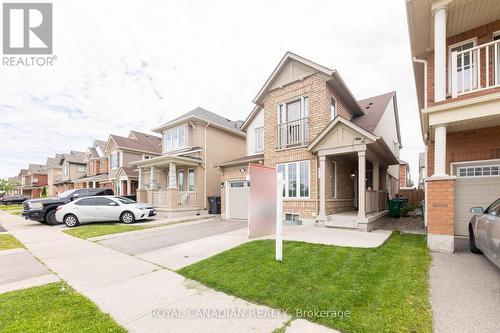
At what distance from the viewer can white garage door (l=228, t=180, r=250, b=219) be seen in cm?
1387

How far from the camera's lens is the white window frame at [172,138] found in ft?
61.9

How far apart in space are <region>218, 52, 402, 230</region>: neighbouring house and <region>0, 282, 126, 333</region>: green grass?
8251 mm

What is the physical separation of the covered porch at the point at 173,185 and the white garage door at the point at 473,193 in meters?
14.3

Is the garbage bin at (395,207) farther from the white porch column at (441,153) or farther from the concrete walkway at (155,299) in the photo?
the concrete walkway at (155,299)

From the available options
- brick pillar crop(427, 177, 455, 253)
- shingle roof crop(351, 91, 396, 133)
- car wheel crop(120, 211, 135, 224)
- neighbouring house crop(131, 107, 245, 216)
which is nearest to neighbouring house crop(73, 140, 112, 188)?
neighbouring house crop(131, 107, 245, 216)

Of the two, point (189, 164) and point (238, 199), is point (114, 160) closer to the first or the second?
point (189, 164)

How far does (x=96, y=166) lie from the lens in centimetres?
3167

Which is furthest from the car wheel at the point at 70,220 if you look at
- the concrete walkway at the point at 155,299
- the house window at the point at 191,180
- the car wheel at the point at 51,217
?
the concrete walkway at the point at 155,299

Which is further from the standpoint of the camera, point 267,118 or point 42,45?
point 267,118

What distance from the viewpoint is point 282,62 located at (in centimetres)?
1156

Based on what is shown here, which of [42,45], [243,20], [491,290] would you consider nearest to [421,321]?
[491,290]

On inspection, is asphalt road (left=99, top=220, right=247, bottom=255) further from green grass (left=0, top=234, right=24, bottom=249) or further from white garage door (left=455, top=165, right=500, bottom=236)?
white garage door (left=455, top=165, right=500, bottom=236)

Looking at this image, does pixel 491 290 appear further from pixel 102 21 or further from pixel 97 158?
pixel 97 158

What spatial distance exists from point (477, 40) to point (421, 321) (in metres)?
8.76
